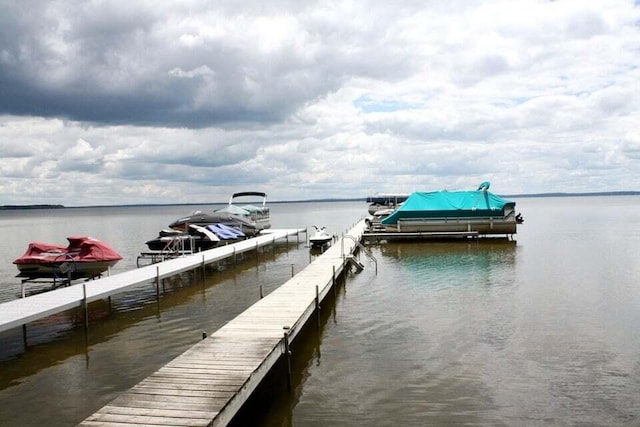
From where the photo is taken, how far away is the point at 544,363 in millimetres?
11719

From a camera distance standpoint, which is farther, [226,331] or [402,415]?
[226,331]

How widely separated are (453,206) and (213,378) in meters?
32.8

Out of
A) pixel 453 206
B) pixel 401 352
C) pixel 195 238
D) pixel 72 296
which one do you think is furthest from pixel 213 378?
pixel 453 206

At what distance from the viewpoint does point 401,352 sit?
41.2 feet

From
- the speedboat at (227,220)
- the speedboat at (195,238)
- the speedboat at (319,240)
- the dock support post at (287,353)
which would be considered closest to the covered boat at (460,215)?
the speedboat at (319,240)

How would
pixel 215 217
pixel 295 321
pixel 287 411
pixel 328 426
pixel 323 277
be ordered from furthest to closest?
pixel 215 217 < pixel 323 277 < pixel 295 321 < pixel 287 411 < pixel 328 426

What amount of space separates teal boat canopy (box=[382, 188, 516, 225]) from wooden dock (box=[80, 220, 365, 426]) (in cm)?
2633

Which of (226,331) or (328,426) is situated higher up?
(226,331)

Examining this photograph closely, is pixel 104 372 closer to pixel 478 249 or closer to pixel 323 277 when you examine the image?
pixel 323 277

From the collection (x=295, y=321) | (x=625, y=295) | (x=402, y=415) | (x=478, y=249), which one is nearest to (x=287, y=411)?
(x=402, y=415)

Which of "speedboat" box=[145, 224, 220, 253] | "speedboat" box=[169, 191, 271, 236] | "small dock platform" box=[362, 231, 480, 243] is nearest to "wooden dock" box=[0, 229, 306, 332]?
"speedboat" box=[145, 224, 220, 253]

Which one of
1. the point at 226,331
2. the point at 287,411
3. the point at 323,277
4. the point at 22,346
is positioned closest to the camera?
the point at 287,411

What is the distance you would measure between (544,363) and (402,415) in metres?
4.22

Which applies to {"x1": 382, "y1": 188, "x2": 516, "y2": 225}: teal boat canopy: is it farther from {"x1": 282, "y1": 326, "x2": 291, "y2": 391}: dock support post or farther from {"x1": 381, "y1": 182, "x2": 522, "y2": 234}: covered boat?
{"x1": 282, "y1": 326, "x2": 291, "y2": 391}: dock support post
